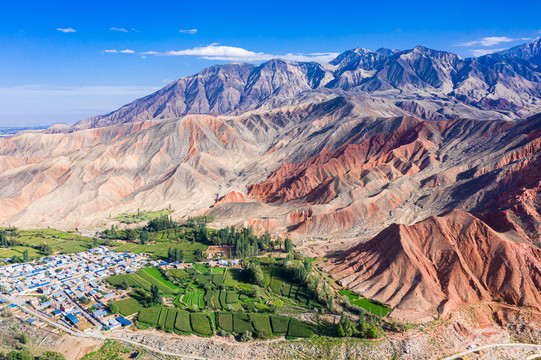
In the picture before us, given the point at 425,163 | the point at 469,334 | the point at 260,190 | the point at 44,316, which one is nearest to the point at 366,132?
the point at 425,163

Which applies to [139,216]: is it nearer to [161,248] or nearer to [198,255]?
[161,248]

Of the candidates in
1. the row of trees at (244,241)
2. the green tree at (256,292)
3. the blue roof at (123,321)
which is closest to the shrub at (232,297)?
the green tree at (256,292)

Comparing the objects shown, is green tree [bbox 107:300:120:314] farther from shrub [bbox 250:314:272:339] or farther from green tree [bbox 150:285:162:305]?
shrub [bbox 250:314:272:339]

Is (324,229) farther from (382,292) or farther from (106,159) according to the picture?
(106,159)

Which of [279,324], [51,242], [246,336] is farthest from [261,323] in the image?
[51,242]

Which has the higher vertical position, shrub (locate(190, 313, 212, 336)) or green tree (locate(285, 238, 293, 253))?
green tree (locate(285, 238, 293, 253))

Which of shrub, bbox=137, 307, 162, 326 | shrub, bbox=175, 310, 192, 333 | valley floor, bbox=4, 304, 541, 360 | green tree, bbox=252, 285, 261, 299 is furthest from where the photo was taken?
green tree, bbox=252, 285, 261, 299

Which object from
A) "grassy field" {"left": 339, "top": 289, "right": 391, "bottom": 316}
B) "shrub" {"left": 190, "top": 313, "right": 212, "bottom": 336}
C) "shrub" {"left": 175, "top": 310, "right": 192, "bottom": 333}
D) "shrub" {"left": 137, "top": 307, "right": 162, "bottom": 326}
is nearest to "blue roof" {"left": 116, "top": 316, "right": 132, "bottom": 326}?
"shrub" {"left": 137, "top": 307, "right": 162, "bottom": 326}
